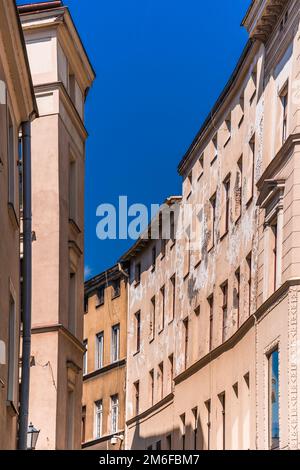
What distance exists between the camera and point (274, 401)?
34750 millimetres

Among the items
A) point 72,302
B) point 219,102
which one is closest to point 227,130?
point 219,102

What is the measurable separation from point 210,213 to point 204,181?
217 centimetres

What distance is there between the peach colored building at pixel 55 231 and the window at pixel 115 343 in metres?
27.3

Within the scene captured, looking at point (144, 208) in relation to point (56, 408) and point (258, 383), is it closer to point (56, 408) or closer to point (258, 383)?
point (258, 383)

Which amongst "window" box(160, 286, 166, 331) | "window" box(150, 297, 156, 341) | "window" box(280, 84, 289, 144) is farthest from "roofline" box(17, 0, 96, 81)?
"window" box(150, 297, 156, 341)

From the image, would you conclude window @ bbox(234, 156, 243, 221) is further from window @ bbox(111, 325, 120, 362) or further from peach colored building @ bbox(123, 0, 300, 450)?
window @ bbox(111, 325, 120, 362)

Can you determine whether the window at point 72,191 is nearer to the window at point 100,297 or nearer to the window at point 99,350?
the window at point 100,297

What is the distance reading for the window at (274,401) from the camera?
34.4 m

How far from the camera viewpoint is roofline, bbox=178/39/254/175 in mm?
42062

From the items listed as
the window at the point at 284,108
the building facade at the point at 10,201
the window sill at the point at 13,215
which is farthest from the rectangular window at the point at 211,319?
the window sill at the point at 13,215

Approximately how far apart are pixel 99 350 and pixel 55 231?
1311 inches

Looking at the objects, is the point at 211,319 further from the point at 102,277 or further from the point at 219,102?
the point at 102,277

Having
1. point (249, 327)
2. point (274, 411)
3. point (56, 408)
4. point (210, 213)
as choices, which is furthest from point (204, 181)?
point (56, 408)

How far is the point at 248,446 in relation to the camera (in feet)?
125
